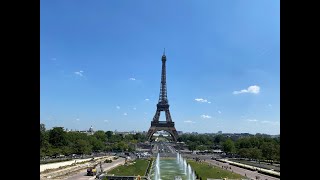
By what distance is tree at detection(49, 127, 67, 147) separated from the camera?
204 ft

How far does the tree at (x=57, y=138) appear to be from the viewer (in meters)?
62.2

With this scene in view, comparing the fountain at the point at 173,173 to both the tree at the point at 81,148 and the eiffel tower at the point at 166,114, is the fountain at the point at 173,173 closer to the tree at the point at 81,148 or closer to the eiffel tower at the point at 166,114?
the tree at the point at 81,148

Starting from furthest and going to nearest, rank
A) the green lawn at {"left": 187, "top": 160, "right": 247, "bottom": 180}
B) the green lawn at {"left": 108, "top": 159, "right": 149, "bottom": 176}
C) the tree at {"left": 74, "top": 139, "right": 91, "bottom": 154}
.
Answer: the tree at {"left": 74, "top": 139, "right": 91, "bottom": 154}, the green lawn at {"left": 108, "top": 159, "right": 149, "bottom": 176}, the green lawn at {"left": 187, "top": 160, "right": 247, "bottom": 180}

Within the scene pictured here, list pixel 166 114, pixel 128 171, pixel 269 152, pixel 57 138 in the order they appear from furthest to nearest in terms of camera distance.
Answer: pixel 166 114, pixel 57 138, pixel 269 152, pixel 128 171

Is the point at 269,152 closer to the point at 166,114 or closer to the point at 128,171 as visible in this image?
the point at 128,171

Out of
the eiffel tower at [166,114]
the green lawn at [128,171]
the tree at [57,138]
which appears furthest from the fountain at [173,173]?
the eiffel tower at [166,114]

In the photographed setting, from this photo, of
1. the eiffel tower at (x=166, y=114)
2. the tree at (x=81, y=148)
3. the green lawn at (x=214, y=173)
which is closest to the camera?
the green lawn at (x=214, y=173)

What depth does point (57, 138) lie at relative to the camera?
62.6m

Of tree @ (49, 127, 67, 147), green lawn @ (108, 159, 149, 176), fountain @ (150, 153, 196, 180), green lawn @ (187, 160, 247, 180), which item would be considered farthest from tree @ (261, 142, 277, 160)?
tree @ (49, 127, 67, 147)

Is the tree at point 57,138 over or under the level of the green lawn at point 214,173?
over

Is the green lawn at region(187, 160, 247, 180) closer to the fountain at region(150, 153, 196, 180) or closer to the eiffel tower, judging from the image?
the fountain at region(150, 153, 196, 180)

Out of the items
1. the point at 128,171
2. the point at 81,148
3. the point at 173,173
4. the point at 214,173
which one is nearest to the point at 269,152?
the point at 214,173
